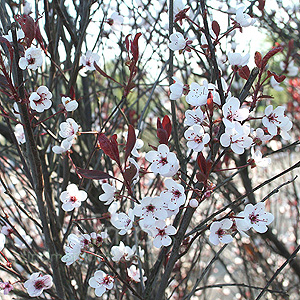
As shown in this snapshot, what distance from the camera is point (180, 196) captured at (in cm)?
67

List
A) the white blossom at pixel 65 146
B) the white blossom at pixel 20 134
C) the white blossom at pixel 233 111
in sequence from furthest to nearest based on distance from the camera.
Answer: the white blossom at pixel 20 134 → the white blossom at pixel 65 146 → the white blossom at pixel 233 111

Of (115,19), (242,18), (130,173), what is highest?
(115,19)

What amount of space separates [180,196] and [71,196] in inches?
14.2

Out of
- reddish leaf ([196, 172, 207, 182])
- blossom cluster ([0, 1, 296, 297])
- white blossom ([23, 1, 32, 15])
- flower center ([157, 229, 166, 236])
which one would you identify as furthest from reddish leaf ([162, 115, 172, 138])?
white blossom ([23, 1, 32, 15])

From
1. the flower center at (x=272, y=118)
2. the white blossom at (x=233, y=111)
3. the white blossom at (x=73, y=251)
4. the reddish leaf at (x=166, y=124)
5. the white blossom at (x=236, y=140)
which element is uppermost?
the flower center at (x=272, y=118)

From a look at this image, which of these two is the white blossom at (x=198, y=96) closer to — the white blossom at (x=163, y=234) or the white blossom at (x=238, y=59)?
the white blossom at (x=238, y=59)

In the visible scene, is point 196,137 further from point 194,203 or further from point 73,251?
point 73,251

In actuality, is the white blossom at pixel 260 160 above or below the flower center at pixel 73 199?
below

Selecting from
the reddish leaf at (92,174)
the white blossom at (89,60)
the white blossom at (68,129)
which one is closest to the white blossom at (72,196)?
the white blossom at (68,129)

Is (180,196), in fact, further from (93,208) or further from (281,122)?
(93,208)

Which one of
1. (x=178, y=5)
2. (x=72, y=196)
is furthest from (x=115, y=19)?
(x=72, y=196)

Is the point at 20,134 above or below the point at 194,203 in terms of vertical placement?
above

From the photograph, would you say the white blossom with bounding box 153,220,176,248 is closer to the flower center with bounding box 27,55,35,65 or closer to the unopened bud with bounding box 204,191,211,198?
the unopened bud with bounding box 204,191,211,198

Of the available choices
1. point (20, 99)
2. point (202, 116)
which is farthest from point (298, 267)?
point (20, 99)
